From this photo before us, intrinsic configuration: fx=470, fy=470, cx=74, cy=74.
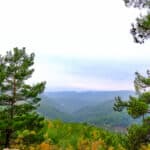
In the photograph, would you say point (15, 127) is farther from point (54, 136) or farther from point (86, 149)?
point (54, 136)

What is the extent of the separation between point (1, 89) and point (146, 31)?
13.0m

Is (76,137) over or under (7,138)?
under

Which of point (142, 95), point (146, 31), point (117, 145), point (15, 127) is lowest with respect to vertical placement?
point (117, 145)

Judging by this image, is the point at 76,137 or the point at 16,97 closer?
the point at 16,97

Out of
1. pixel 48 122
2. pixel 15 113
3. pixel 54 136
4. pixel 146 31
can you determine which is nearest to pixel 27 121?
pixel 15 113

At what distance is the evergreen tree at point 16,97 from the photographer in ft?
92.5

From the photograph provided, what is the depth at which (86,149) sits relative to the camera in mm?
43031

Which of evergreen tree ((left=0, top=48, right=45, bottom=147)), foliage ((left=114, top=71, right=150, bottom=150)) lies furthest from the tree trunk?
foliage ((left=114, top=71, right=150, bottom=150))

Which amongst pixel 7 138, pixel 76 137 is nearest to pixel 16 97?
pixel 7 138

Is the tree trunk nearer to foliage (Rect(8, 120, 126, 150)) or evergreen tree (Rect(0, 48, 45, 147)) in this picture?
evergreen tree (Rect(0, 48, 45, 147))

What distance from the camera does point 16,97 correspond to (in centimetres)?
2853

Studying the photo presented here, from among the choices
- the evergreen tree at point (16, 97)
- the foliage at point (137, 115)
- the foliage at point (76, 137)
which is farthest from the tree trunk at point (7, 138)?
the foliage at point (76, 137)

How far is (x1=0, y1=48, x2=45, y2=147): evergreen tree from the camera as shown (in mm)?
28188

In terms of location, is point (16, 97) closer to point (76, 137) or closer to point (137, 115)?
point (137, 115)
